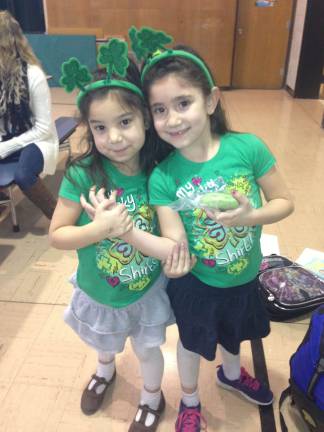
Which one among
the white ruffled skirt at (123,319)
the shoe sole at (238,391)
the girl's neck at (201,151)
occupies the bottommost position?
the shoe sole at (238,391)

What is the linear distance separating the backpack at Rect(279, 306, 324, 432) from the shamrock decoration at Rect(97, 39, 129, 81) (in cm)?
106

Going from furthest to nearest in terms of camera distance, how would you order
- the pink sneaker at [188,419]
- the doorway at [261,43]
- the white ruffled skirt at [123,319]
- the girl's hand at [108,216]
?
the doorway at [261,43] → the pink sneaker at [188,419] → the white ruffled skirt at [123,319] → the girl's hand at [108,216]

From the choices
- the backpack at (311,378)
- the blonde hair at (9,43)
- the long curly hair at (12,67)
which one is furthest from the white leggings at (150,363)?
the blonde hair at (9,43)

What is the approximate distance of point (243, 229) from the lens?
1.22m

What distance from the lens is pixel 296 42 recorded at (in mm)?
6770

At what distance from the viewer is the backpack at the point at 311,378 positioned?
4.33 ft

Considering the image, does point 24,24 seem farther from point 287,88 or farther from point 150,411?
point 150,411

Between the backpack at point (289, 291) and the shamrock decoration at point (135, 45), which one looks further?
the backpack at point (289, 291)

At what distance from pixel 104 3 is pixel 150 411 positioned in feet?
23.1

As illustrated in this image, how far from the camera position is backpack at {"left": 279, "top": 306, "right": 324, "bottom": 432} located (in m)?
1.32

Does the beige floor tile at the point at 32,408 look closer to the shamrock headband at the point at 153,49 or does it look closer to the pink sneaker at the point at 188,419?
the pink sneaker at the point at 188,419

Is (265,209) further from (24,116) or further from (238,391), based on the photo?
(24,116)

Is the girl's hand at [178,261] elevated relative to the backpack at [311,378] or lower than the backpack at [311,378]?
elevated

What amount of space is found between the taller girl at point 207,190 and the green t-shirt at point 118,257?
0.07m
